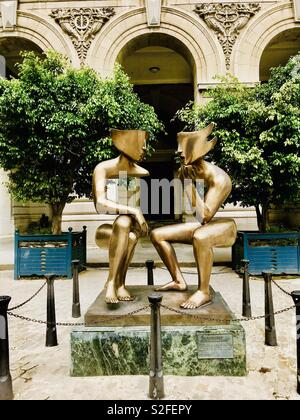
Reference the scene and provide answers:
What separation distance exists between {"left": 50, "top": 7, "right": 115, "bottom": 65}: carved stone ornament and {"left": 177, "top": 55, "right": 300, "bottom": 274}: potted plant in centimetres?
642

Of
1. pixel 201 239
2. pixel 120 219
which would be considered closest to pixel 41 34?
pixel 120 219

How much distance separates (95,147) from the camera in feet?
26.1

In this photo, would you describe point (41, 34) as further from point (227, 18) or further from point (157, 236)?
point (157, 236)

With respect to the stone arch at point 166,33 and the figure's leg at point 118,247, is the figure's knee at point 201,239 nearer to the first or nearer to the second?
the figure's leg at point 118,247

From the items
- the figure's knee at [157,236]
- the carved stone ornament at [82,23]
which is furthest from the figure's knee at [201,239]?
the carved stone ornament at [82,23]

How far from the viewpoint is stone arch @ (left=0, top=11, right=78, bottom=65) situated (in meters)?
12.4

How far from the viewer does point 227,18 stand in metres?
12.3

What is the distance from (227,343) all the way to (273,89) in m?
6.81

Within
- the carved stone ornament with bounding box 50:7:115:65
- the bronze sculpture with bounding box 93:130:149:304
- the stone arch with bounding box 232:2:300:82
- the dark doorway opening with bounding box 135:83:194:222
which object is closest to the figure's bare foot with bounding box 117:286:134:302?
the bronze sculpture with bounding box 93:130:149:304

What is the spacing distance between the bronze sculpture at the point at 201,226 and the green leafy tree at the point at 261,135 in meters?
3.80

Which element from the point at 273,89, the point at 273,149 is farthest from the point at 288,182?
the point at 273,89

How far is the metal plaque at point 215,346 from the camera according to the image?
3.30 meters

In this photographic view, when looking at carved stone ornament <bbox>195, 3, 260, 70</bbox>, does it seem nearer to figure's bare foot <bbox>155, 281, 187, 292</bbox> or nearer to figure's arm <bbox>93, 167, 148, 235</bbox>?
figure's arm <bbox>93, 167, 148, 235</bbox>

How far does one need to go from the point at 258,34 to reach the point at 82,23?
264 inches
